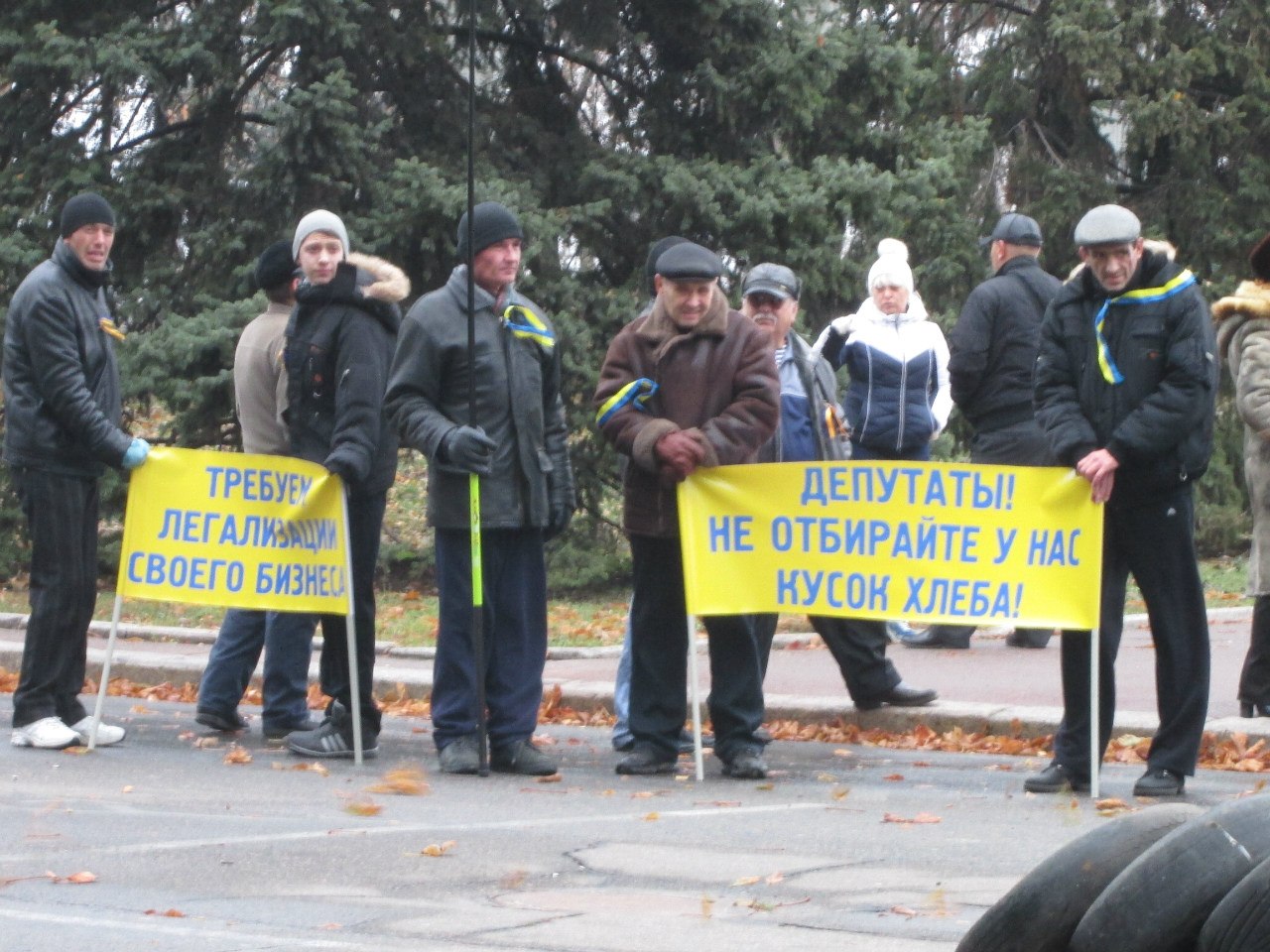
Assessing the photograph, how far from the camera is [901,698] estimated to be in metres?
9.64

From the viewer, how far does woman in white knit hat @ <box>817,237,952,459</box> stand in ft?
36.9

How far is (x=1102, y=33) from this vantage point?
21.4m

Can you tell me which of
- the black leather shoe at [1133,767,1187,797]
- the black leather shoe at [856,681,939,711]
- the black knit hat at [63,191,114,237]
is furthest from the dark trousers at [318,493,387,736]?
the black leather shoe at [1133,767,1187,797]

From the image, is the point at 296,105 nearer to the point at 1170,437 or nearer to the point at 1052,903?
the point at 1170,437

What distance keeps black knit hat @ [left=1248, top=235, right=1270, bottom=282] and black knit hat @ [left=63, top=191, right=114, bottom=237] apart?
15.9ft

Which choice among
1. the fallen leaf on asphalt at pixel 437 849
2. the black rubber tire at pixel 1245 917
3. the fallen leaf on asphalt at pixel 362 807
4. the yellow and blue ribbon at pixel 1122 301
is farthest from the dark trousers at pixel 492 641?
the black rubber tire at pixel 1245 917

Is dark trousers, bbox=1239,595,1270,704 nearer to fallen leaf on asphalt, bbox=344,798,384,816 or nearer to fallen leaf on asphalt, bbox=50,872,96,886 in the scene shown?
fallen leaf on asphalt, bbox=344,798,384,816

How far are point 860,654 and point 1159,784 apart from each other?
2162 millimetres

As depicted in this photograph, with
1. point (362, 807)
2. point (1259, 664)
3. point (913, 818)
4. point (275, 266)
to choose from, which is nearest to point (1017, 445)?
point (1259, 664)

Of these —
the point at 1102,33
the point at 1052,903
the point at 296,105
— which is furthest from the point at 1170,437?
the point at 1102,33

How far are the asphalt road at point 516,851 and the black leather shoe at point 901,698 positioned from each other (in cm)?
56

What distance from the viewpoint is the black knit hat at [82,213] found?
29.4ft

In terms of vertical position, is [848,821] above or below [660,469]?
below

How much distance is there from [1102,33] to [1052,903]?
19107mm
